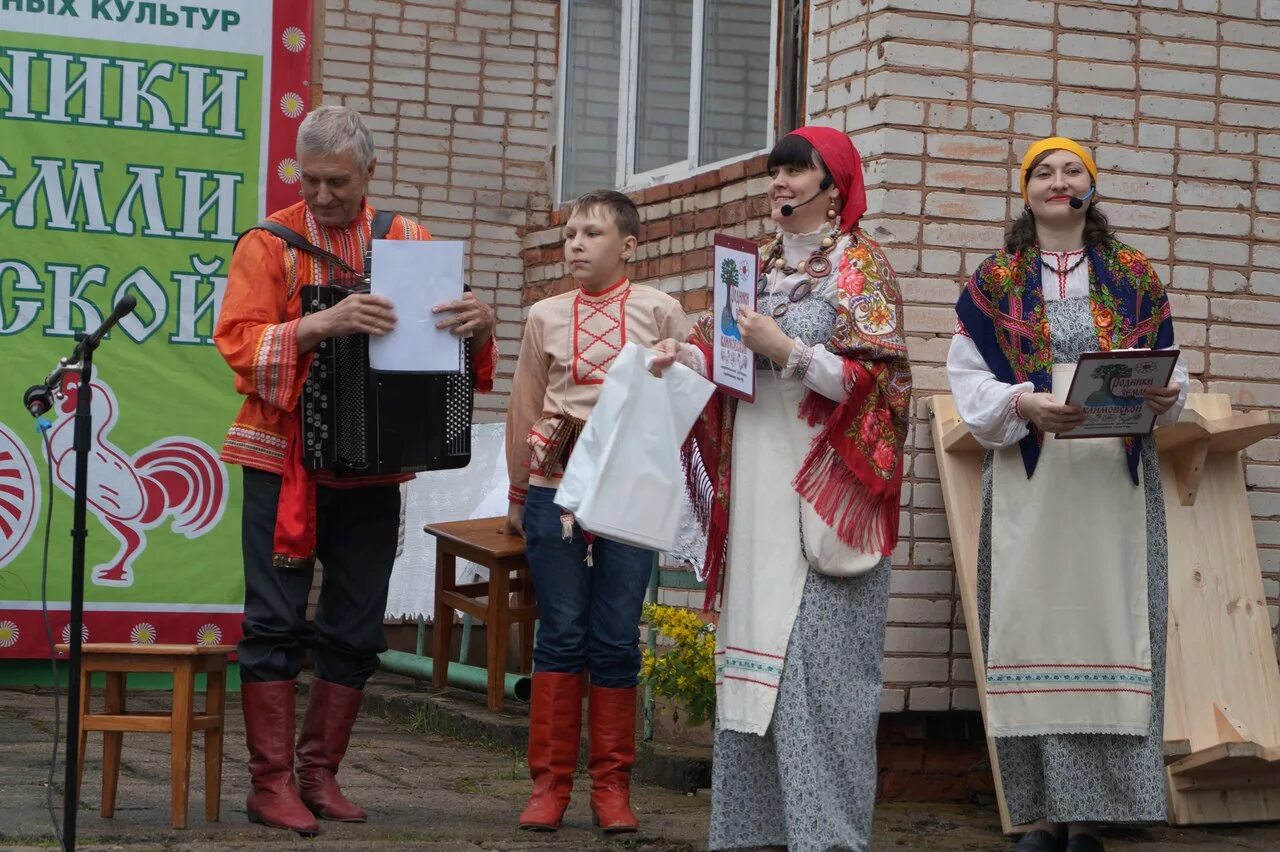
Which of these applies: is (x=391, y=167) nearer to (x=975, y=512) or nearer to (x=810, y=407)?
(x=975, y=512)

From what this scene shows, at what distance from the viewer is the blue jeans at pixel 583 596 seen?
4852 millimetres

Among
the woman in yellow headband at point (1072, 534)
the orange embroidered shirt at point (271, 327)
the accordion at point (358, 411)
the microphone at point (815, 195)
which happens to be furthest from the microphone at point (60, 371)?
the woman in yellow headband at point (1072, 534)

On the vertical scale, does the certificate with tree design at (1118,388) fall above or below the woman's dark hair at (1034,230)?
below

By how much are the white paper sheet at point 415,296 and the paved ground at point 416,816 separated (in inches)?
48.3

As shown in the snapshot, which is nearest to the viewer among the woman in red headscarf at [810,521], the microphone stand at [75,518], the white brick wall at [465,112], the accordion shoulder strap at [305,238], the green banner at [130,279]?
the microphone stand at [75,518]

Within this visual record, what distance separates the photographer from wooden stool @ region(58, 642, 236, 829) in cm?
466

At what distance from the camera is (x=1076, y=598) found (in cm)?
452

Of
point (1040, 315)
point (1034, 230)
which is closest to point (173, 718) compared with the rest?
point (1040, 315)

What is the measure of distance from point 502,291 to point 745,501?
15.9 feet

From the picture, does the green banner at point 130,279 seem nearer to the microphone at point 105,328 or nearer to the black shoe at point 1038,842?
the microphone at point 105,328

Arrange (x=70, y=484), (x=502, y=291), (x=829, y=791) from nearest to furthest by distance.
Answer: (x=829, y=791) → (x=70, y=484) → (x=502, y=291)

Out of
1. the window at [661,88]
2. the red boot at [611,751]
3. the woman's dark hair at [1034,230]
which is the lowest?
the red boot at [611,751]

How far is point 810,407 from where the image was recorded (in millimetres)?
4121

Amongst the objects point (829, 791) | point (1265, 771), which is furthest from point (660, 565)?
point (829, 791)
